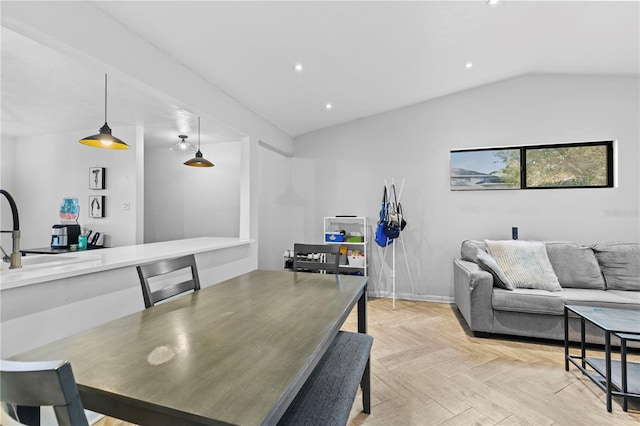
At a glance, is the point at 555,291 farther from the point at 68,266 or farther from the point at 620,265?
the point at 68,266

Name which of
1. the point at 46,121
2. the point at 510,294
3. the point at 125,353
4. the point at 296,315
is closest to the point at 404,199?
the point at 510,294

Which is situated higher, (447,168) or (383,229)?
(447,168)

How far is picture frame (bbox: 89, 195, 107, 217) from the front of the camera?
3.85 meters

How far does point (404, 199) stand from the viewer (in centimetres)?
429

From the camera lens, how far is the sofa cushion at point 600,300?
261 centimetres

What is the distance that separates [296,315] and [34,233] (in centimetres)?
494

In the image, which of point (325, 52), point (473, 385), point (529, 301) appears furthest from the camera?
point (529, 301)

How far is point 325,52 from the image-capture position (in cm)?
257

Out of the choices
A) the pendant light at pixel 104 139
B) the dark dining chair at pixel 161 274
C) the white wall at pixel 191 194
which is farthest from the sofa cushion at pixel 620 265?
the pendant light at pixel 104 139

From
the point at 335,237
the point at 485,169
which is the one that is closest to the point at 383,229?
the point at 335,237

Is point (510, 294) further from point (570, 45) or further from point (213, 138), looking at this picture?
point (213, 138)

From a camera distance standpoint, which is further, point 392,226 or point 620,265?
point 392,226

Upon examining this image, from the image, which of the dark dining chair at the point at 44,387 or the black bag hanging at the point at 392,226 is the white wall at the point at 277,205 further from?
the dark dining chair at the point at 44,387

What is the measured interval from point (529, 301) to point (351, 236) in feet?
7.32
